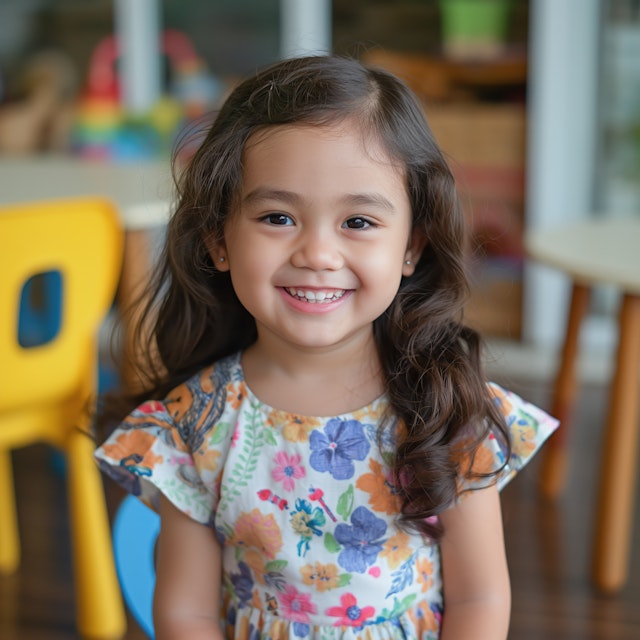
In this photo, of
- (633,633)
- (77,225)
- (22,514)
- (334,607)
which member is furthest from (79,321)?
(633,633)

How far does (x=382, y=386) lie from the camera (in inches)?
39.4

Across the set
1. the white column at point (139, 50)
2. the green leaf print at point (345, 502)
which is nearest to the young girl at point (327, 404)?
the green leaf print at point (345, 502)

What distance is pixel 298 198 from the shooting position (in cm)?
88

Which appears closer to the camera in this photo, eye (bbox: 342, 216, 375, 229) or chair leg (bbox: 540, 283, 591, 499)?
eye (bbox: 342, 216, 375, 229)

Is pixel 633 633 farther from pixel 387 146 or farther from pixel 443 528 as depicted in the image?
pixel 387 146

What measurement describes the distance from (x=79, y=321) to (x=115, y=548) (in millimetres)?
797

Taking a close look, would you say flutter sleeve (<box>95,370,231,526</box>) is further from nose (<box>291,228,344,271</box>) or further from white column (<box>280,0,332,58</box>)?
white column (<box>280,0,332,58</box>)

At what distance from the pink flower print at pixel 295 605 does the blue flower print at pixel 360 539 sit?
0.05 meters

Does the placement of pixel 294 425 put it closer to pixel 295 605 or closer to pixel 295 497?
pixel 295 497

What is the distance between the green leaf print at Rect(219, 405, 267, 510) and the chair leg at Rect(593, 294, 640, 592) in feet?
3.77

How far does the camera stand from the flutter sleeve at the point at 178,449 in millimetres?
998

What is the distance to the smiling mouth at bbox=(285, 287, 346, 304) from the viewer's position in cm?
90

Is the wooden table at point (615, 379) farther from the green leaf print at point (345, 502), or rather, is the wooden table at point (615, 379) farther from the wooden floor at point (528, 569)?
the green leaf print at point (345, 502)

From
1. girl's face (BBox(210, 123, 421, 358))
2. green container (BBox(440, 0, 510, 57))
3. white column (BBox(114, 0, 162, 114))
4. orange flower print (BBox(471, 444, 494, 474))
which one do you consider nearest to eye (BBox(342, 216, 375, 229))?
girl's face (BBox(210, 123, 421, 358))
